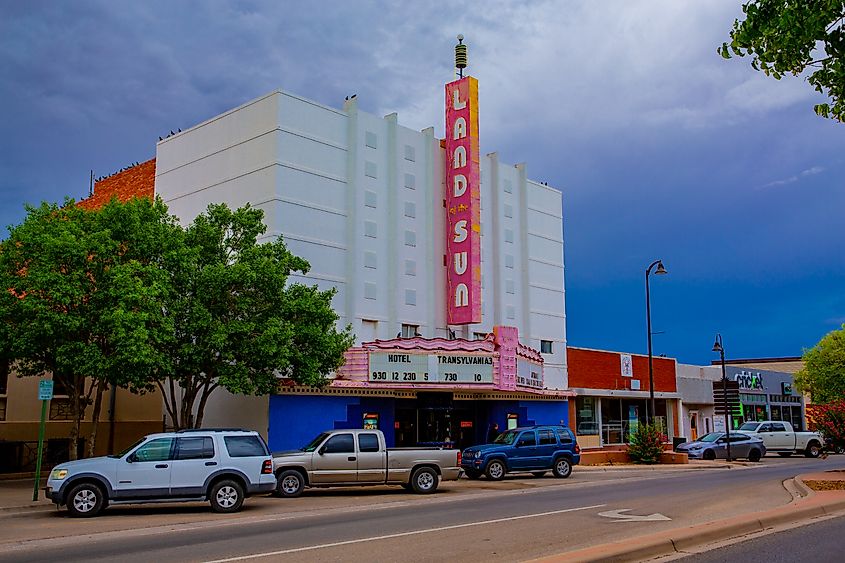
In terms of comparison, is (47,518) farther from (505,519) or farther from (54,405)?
(54,405)

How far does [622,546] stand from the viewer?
36.9ft

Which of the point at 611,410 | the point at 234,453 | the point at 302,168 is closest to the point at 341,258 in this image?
the point at 302,168

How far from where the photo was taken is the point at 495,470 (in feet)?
90.4

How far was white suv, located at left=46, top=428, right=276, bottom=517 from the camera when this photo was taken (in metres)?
17.1

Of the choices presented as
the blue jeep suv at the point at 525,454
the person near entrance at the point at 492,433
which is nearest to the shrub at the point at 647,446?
the person near entrance at the point at 492,433

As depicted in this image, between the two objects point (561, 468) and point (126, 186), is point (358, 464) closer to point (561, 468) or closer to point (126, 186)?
point (561, 468)

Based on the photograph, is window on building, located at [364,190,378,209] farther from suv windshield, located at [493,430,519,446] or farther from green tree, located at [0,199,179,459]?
green tree, located at [0,199,179,459]

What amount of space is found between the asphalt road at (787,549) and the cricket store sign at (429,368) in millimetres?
18036

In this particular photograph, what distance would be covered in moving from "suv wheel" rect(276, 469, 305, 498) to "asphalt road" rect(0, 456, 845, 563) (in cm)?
39

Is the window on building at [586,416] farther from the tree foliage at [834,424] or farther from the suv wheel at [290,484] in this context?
the suv wheel at [290,484]

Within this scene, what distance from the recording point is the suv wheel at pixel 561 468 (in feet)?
94.8

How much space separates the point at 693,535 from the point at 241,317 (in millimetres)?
16167

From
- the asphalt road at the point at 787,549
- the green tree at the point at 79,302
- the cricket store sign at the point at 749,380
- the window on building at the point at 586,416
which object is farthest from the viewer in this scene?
the cricket store sign at the point at 749,380

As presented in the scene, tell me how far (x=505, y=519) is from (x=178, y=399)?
2027cm
